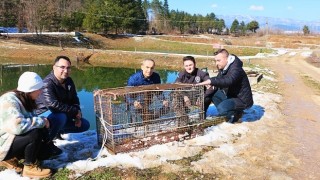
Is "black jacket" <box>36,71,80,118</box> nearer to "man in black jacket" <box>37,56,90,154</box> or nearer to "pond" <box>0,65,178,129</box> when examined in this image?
"man in black jacket" <box>37,56,90,154</box>

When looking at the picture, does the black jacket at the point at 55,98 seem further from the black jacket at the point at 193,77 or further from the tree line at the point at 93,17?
the tree line at the point at 93,17

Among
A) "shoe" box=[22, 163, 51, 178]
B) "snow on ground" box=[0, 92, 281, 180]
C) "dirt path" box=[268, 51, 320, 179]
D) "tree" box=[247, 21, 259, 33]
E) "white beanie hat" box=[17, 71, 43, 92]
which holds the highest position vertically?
"tree" box=[247, 21, 259, 33]

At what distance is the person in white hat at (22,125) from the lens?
4059 mm

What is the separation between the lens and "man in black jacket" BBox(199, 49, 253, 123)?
22.1ft

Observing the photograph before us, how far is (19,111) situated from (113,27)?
5724 cm

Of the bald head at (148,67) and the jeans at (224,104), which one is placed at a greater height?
the bald head at (148,67)

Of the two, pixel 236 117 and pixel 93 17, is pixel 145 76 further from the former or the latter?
pixel 93 17

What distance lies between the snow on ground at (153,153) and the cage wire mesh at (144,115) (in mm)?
178

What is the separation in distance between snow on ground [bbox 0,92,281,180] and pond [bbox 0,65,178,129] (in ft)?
24.8

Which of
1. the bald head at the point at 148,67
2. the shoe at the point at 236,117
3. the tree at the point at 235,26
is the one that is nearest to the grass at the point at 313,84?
the shoe at the point at 236,117

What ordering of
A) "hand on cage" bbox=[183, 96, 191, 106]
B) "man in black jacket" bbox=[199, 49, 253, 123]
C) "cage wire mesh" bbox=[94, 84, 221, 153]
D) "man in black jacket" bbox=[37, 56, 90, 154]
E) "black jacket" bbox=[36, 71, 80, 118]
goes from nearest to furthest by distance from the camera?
"man in black jacket" bbox=[37, 56, 90, 154] < "black jacket" bbox=[36, 71, 80, 118] < "cage wire mesh" bbox=[94, 84, 221, 153] < "hand on cage" bbox=[183, 96, 191, 106] < "man in black jacket" bbox=[199, 49, 253, 123]

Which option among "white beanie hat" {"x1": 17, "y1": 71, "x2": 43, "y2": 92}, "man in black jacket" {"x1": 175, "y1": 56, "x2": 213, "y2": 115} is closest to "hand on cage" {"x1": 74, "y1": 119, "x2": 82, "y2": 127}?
"white beanie hat" {"x1": 17, "y1": 71, "x2": 43, "y2": 92}

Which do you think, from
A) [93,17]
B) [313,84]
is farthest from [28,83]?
[93,17]

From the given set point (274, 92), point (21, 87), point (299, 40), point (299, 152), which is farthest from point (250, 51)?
point (21, 87)
